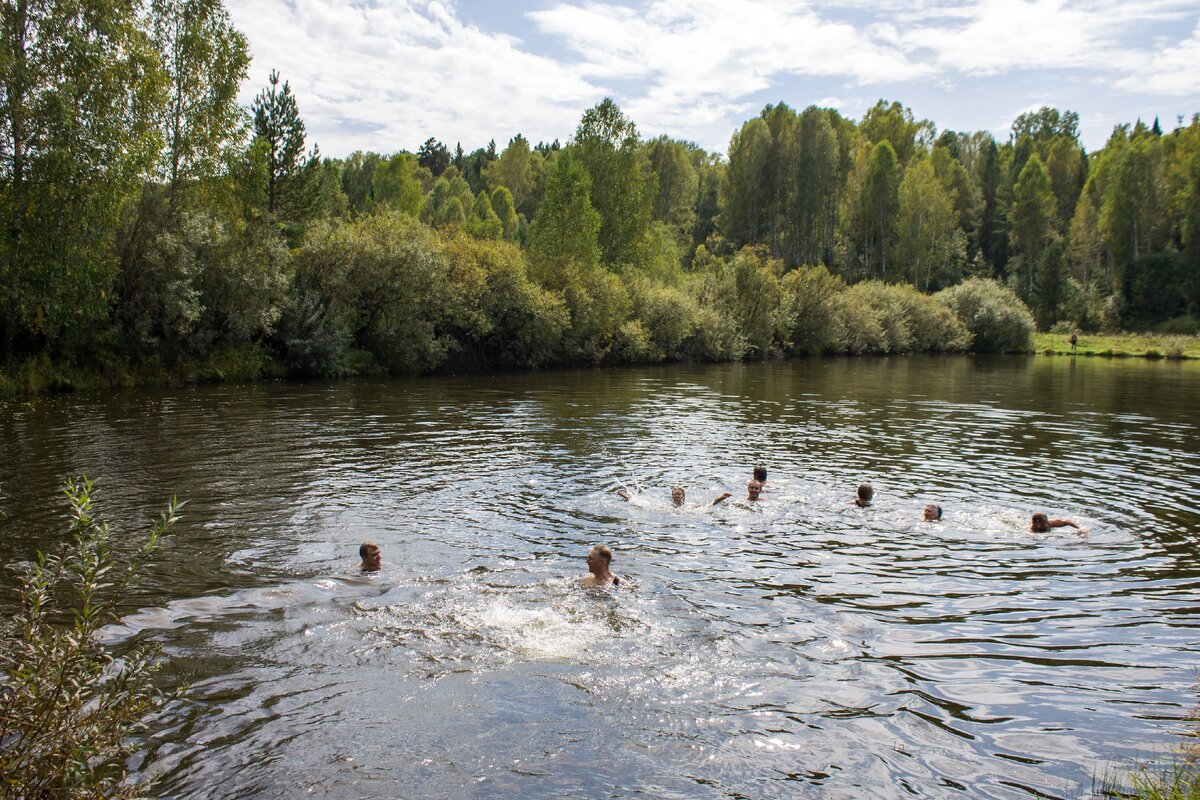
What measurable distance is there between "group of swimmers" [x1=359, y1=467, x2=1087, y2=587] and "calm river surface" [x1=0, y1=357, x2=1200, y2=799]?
27cm

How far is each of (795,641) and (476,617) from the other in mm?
4283

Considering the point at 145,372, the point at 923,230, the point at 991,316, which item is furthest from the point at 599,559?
→ the point at 923,230

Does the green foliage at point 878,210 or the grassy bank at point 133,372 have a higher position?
the green foliage at point 878,210

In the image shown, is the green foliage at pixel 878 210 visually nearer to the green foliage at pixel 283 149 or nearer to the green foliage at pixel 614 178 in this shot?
the green foliage at pixel 614 178

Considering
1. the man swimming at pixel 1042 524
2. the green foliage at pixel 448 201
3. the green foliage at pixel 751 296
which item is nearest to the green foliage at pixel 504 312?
the green foliage at pixel 751 296

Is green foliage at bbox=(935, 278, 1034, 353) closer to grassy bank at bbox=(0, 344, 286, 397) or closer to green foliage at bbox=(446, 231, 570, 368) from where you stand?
green foliage at bbox=(446, 231, 570, 368)

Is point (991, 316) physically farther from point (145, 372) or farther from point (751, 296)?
point (145, 372)

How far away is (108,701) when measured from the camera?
5527 mm

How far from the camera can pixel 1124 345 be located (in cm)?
9062

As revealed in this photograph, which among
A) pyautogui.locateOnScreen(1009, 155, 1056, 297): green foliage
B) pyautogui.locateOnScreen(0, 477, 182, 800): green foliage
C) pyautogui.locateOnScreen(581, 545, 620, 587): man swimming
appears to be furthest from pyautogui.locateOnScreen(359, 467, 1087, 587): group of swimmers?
pyautogui.locateOnScreen(1009, 155, 1056, 297): green foliage

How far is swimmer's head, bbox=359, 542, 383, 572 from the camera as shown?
1300cm

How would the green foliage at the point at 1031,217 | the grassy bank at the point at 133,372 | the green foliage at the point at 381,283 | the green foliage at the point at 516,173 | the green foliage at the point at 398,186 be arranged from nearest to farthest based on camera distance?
1. the grassy bank at the point at 133,372
2. the green foliage at the point at 381,283
3. the green foliage at the point at 398,186
4. the green foliage at the point at 1031,217
5. the green foliage at the point at 516,173

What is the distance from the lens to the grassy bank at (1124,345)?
82.6 metres

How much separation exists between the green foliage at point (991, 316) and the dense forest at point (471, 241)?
305 millimetres
